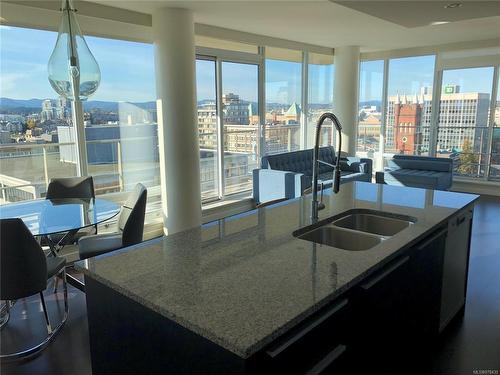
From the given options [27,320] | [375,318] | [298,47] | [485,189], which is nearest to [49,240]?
[27,320]

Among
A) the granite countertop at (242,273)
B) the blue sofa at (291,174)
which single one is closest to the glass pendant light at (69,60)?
the granite countertop at (242,273)

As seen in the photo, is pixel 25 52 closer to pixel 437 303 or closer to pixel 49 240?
pixel 49 240

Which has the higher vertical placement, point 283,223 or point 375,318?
point 283,223

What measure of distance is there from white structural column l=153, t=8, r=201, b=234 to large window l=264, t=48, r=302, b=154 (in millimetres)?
2338

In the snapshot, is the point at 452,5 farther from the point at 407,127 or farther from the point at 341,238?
the point at 407,127

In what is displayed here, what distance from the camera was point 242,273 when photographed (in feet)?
4.86

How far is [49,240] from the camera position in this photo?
329 cm

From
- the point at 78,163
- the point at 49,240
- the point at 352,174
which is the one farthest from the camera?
the point at 352,174

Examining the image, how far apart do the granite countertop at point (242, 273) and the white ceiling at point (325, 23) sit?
2734 millimetres

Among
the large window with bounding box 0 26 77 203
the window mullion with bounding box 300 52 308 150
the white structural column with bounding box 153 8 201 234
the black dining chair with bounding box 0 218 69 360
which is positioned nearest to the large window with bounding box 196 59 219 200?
the white structural column with bounding box 153 8 201 234

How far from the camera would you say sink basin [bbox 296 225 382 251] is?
207cm

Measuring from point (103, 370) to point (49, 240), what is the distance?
2056mm

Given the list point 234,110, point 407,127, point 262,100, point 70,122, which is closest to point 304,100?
point 262,100

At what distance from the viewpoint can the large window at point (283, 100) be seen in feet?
22.4
